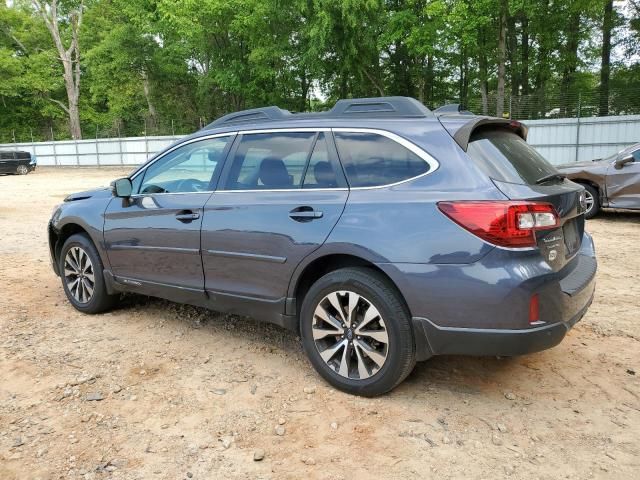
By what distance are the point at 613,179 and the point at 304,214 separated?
7.82 m

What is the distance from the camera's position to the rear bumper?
280cm

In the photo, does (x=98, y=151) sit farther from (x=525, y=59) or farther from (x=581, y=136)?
(x=581, y=136)

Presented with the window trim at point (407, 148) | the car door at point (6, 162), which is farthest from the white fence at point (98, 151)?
the window trim at point (407, 148)

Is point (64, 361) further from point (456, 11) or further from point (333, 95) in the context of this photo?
point (333, 95)

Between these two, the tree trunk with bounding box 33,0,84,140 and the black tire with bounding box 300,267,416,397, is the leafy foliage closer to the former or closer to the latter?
the tree trunk with bounding box 33,0,84,140

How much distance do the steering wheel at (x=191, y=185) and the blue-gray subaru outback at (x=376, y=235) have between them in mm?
13

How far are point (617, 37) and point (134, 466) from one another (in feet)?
104

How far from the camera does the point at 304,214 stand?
3346 millimetres

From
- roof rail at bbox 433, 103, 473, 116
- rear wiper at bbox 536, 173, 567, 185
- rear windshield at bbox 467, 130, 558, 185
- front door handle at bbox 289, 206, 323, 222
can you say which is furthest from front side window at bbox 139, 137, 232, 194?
rear wiper at bbox 536, 173, 567, 185

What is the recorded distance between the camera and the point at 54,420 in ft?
10.1

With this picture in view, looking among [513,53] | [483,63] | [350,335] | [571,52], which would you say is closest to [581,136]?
[483,63]

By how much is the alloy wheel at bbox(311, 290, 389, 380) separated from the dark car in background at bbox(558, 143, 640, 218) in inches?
306

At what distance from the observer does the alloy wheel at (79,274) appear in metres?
4.84

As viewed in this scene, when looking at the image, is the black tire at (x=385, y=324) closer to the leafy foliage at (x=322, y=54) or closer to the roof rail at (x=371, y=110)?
the roof rail at (x=371, y=110)
